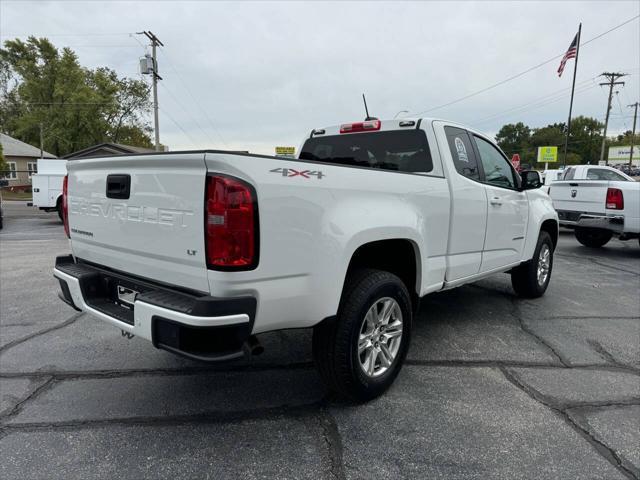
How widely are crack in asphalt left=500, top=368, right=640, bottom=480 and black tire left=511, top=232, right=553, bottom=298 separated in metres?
2.23

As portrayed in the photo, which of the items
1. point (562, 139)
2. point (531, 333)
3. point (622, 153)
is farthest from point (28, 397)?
point (562, 139)

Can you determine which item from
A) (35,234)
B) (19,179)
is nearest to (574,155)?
(19,179)

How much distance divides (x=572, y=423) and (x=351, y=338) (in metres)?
1.52

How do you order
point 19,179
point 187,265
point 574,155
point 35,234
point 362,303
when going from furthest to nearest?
point 574,155
point 19,179
point 35,234
point 362,303
point 187,265

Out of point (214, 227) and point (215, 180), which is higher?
point (215, 180)

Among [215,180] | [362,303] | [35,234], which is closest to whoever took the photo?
[215,180]

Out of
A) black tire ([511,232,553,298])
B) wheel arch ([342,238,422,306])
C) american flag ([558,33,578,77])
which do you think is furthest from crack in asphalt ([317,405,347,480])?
american flag ([558,33,578,77])

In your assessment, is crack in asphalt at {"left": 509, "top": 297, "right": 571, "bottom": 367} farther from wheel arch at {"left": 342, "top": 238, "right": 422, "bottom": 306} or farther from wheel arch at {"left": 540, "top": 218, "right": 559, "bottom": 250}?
wheel arch at {"left": 342, "top": 238, "right": 422, "bottom": 306}

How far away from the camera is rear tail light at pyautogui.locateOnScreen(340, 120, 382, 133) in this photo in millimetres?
4074

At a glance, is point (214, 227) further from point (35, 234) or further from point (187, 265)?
point (35, 234)

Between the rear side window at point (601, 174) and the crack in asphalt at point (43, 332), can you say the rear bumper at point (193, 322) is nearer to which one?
the crack in asphalt at point (43, 332)

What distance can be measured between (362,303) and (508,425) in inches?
46.7

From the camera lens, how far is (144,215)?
8.08 ft

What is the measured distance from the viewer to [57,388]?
124 inches
